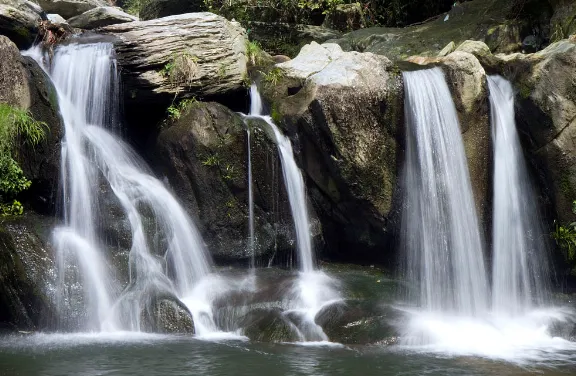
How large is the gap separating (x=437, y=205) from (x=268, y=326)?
3.63 meters

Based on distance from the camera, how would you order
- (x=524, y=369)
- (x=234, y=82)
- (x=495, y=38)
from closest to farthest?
(x=524, y=369) → (x=234, y=82) → (x=495, y=38)

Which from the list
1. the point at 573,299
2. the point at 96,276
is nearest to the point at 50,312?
the point at 96,276

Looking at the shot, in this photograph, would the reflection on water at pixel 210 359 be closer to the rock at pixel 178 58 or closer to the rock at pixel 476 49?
the rock at pixel 178 58

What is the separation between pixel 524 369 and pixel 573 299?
3.66 meters

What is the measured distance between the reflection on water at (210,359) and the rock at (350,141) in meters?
3.25

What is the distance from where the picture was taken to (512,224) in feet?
Answer: 33.6

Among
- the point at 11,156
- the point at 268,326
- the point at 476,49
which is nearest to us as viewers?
the point at 268,326

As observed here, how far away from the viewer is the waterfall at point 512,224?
9.93 metres

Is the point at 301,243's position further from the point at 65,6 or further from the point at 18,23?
the point at 65,6

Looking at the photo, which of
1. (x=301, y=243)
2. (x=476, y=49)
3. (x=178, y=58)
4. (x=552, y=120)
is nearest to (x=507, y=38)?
(x=476, y=49)

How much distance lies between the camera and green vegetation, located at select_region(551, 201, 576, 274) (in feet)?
32.1

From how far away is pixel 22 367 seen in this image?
612cm

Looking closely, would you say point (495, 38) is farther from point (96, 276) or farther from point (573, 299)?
point (96, 276)

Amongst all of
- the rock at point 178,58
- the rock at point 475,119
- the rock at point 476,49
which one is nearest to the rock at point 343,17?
the rock at point 178,58
